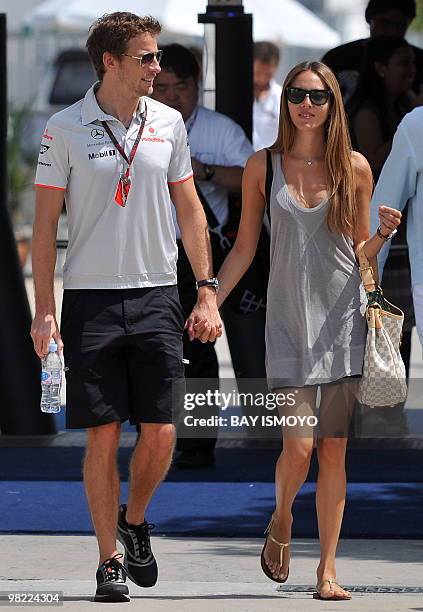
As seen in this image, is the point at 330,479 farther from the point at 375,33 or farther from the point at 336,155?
the point at 375,33

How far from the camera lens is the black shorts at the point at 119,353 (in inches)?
225

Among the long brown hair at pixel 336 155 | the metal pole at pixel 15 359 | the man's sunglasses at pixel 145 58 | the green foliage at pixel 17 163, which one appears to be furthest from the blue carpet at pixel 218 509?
the green foliage at pixel 17 163

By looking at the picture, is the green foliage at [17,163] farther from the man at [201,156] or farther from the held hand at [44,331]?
the held hand at [44,331]

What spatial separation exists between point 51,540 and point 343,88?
3.70m

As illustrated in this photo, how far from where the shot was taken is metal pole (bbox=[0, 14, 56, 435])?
933cm

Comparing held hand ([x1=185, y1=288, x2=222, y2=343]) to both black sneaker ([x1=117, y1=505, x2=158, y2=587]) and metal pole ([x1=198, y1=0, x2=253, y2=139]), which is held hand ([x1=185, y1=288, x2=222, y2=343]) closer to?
black sneaker ([x1=117, y1=505, x2=158, y2=587])

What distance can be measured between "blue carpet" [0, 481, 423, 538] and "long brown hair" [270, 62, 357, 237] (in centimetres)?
178

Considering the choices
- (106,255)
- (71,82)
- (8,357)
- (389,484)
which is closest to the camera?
(106,255)

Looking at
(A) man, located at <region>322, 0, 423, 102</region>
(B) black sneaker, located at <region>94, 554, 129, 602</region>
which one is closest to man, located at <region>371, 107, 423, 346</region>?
(B) black sneaker, located at <region>94, 554, 129, 602</region>

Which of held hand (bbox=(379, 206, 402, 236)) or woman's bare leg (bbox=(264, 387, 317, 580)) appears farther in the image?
woman's bare leg (bbox=(264, 387, 317, 580))

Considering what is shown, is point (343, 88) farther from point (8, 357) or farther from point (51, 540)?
point (51, 540)

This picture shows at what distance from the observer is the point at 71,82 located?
81.3ft

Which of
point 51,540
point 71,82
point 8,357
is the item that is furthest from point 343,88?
point 71,82

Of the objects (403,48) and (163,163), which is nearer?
(163,163)
